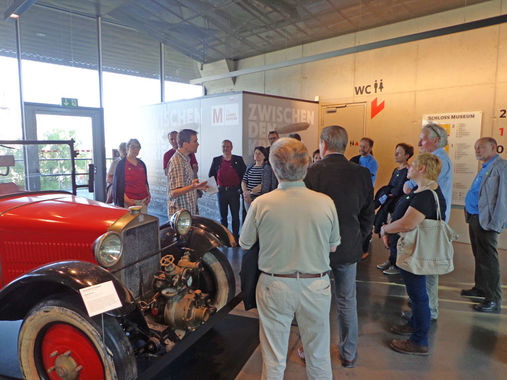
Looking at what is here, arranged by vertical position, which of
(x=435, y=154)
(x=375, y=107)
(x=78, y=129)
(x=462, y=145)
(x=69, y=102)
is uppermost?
(x=69, y=102)

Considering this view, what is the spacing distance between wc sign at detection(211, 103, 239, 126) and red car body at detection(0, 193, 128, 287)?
3525mm

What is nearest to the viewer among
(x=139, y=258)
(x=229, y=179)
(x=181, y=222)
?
(x=139, y=258)

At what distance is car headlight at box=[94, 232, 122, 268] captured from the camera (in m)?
1.71

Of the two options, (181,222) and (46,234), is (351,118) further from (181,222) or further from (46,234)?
(46,234)

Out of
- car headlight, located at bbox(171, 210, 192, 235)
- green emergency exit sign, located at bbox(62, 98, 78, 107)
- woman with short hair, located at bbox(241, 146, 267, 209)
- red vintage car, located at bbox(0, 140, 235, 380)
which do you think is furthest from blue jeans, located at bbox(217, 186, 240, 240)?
green emergency exit sign, located at bbox(62, 98, 78, 107)

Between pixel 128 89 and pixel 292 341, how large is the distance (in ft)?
21.4

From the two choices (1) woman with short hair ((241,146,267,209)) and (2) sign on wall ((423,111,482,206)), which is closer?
(1) woman with short hair ((241,146,267,209))

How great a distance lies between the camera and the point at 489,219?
2.89 m

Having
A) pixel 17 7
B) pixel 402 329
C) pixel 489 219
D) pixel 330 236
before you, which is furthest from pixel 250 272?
pixel 17 7

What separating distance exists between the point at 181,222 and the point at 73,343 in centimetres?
96

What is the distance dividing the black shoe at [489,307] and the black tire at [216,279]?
211cm

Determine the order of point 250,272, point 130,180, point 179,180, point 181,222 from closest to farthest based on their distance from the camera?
1. point 250,272
2. point 181,222
3. point 179,180
4. point 130,180

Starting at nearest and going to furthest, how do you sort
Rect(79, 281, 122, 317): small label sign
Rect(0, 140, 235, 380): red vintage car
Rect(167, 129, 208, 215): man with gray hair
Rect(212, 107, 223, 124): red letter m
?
Rect(79, 281, 122, 317): small label sign
Rect(0, 140, 235, 380): red vintage car
Rect(167, 129, 208, 215): man with gray hair
Rect(212, 107, 223, 124): red letter m

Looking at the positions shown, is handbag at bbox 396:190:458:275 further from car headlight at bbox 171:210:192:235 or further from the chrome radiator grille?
the chrome radiator grille
